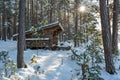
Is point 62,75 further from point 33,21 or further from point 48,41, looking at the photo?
point 33,21

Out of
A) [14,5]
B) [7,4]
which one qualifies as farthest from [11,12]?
[14,5]

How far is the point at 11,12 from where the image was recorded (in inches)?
1585

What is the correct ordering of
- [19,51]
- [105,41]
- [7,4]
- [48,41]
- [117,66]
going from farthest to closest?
[7,4], [48,41], [117,66], [105,41], [19,51]

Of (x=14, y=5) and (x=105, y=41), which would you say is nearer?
(x=105, y=41)

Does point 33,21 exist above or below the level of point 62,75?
above

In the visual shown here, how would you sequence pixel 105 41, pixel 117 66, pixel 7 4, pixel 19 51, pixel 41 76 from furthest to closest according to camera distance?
pixel 7 4, pixel 117 66, pixel 105 41, pixel 19 51, pixel 41 76

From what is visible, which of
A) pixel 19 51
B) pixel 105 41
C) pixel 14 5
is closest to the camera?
pixel 19 51

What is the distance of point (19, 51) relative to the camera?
13.2 meters

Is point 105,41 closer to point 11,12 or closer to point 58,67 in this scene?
point 58,67

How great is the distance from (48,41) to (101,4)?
1119cm

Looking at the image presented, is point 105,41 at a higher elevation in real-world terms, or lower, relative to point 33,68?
higher

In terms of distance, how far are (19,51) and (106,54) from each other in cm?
510

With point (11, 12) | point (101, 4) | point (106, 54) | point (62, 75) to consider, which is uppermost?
point (11, 12)

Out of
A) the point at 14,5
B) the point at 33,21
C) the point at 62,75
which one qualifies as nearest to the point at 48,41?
the point at 62,75
